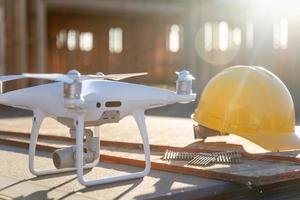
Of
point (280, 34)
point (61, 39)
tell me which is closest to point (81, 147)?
point (280, 34)

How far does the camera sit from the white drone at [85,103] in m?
5.36

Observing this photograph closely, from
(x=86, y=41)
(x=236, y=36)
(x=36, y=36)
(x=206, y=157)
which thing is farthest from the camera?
(x=236, y=36)

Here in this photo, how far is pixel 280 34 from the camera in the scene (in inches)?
1410

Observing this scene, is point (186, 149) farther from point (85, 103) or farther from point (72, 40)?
point (72, 40)

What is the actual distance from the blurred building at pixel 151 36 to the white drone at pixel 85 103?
1884 cm

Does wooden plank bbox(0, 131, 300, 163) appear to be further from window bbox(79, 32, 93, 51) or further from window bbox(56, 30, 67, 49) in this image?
window bbox(56, 30, 67, 49)

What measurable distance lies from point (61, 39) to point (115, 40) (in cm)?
381

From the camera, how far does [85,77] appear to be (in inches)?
230

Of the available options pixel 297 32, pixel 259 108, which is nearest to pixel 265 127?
pixel 259 108

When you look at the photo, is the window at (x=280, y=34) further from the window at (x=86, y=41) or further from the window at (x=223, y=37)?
the window at (x=86, y=41)

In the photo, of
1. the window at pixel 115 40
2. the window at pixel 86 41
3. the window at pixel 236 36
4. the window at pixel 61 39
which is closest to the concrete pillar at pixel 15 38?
the window at pixel 115 40

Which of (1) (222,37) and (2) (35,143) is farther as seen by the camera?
(1) (222,37)

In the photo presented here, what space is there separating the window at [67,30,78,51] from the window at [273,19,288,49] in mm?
13839

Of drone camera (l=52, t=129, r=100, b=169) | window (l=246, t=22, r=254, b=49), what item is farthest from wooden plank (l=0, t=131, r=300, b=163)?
window (l=246, t=22, r=254, b=49)
